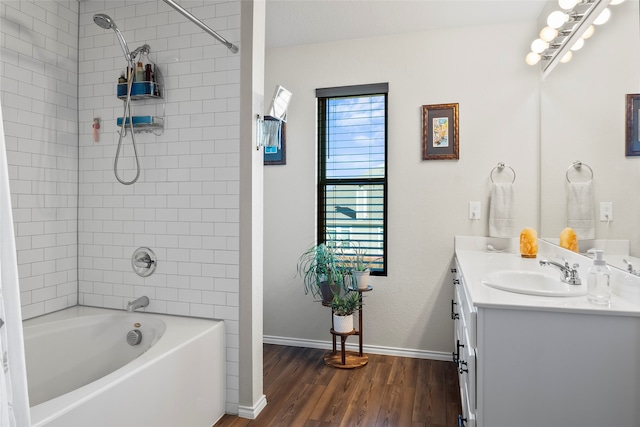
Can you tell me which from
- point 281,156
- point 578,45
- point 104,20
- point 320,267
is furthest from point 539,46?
point 104,20

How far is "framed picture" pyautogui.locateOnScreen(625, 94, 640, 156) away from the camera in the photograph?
5.31 feet

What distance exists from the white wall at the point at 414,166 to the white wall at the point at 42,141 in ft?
4.96

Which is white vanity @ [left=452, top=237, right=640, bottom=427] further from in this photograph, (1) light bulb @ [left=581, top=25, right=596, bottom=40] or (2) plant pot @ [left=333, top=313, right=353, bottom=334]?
(2) plant pot @ [left=333, top=313, right=353, bottom=334]

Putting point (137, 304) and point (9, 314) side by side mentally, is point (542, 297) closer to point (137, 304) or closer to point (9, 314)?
point (9, 314)

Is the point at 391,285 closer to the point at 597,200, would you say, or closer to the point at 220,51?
the point at 597,200

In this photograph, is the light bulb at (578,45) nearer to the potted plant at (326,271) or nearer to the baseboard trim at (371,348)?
Result: the potted plant at (326,271)

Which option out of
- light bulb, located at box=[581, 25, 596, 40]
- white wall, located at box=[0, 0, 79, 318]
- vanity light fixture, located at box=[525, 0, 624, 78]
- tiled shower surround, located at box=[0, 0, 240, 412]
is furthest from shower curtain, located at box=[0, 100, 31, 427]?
light bulb, located at box=[581, 25, 596, 40]

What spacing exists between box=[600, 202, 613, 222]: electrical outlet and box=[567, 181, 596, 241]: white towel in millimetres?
105

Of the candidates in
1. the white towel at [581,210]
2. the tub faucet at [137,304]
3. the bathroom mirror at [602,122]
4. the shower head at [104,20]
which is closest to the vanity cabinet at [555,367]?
the bathroom mirror at [602,122]

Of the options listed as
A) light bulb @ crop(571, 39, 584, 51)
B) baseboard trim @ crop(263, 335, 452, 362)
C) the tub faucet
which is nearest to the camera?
light bulb @ crop(571, 39, 584, 51)

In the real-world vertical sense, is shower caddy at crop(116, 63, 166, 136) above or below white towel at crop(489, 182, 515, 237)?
above

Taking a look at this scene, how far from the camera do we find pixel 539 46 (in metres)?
→ 2.83

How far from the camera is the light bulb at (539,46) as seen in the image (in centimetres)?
280

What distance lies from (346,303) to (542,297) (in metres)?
1.65
